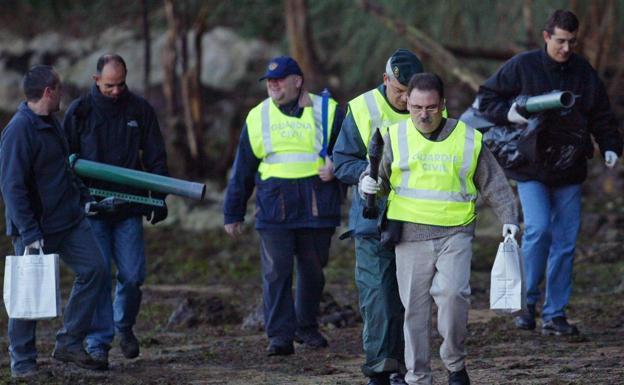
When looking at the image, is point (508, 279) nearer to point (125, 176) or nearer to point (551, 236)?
point (551, 236)

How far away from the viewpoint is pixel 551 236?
9477 mm

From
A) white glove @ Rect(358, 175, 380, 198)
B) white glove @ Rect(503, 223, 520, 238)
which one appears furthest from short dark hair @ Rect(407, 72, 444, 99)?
white glove @ Rect(503, 223, 520, 238)

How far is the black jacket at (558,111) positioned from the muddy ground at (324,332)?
120cm

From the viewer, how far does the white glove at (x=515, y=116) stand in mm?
9203

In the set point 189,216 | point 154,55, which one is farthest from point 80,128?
point 154,55

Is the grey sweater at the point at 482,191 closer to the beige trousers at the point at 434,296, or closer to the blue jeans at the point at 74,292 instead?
the beige trousers at the point at 434,296

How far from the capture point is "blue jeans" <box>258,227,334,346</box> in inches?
371

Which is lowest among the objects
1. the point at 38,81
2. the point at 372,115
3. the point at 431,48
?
the point at 372,115

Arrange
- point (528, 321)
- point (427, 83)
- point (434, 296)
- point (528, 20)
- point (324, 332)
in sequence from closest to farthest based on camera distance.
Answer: point (427, 83), point (434, 296), point (528, 321), point (324, 332), point (528, 20)

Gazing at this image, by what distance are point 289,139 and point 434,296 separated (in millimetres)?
2683

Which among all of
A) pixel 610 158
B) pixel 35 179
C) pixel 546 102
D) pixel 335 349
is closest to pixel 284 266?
pixel 335 349

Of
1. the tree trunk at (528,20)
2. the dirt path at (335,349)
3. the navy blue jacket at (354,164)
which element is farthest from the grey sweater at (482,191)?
the tree trunk at (528,20)

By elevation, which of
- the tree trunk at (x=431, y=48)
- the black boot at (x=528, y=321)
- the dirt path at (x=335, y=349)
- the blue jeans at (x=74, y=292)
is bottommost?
the dirt path at (x=335, y=349)

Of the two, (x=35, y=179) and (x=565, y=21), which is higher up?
(x=565, y=21)
